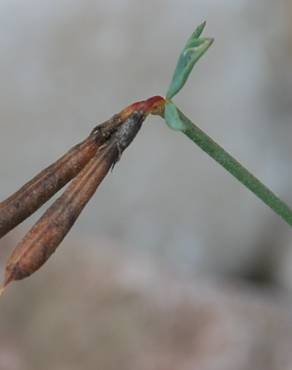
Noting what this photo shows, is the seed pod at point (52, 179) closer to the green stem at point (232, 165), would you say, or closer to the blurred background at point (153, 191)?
the green stem at point (232, 165)

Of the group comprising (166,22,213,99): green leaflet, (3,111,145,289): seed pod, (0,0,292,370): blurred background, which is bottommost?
(3,111,145,289): seed pod

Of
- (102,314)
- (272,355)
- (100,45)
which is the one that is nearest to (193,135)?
(272,355)

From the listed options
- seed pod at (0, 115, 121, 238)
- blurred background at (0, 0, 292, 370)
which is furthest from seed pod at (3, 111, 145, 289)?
blurred background at (0, 0, 292, 370)

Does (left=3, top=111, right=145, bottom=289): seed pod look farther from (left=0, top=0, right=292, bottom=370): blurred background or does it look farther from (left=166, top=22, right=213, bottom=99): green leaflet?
(left=0, top=0, right=292, bottom=370): blurred background

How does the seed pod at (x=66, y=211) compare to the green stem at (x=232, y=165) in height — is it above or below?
below

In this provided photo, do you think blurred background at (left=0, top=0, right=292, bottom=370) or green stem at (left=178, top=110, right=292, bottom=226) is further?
blurred background at (left=0, top=0, right=292, bottom=370)

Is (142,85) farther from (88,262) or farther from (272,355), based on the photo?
(272,355)

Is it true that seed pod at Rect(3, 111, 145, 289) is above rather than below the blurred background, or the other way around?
below

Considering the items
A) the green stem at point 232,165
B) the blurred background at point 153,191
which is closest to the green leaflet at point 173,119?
the green stem at point 232,165
